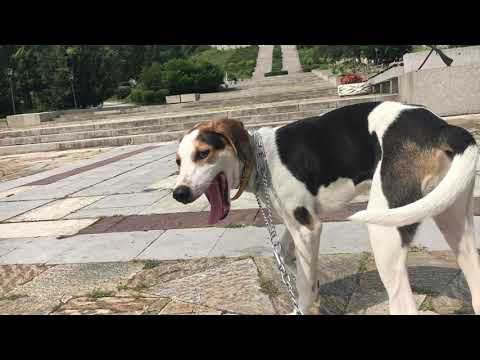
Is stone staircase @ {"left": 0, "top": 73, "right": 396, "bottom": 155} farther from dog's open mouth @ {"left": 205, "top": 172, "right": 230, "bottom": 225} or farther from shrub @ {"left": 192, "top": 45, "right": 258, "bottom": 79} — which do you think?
shrub @ {"left": 192, "top": 45, "right": 258, "bottom": 79}

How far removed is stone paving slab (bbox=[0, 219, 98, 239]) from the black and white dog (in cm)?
372

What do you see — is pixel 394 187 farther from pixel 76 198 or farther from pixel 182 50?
pixel 182 50

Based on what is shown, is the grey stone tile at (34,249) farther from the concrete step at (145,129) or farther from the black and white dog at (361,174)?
the concrete step at (145,129)

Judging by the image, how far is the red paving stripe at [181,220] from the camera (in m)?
5.57

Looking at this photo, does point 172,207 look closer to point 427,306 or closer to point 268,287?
point 268,287

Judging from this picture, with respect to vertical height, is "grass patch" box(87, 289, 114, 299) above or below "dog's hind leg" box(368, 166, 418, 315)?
below

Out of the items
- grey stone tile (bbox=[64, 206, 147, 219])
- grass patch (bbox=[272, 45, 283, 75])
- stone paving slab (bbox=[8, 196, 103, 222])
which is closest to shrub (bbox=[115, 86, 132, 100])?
grass patch (bbox=[272, 45, 283, 75])

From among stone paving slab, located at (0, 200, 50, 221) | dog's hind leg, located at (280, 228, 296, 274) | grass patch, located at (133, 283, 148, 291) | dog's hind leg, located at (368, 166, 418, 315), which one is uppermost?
dog's hind leg, located at (368, 166, 418, 315)

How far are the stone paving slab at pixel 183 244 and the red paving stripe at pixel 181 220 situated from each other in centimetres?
24

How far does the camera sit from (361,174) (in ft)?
9.20

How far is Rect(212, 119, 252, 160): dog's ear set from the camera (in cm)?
292

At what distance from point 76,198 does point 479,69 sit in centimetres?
1210

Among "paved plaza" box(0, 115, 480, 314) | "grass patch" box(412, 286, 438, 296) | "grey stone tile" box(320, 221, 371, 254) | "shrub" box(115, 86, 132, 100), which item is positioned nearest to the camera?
"grass patch" box(412, 286, 438, 296)

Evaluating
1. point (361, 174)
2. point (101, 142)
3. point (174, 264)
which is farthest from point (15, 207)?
point (101, 142)
